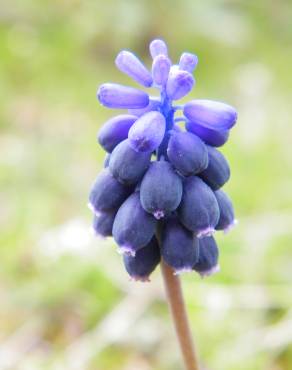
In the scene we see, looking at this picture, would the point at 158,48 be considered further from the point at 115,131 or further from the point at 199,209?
the point at 199,209

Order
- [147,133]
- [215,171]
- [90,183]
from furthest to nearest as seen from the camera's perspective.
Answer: [90,183] < [215,171] < [147,133]

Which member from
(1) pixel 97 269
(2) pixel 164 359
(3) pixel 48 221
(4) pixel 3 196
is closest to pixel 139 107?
(2) pixel 164 359

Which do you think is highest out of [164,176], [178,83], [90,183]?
[90,183]

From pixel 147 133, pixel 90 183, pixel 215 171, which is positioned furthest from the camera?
pixel 90 183

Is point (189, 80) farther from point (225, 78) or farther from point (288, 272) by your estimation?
point (225, 78)

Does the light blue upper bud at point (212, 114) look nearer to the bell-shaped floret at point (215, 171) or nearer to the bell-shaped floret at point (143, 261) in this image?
the bell-shaped floret at point (215, 171)

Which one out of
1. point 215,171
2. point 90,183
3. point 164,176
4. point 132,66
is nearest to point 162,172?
point 164,176
